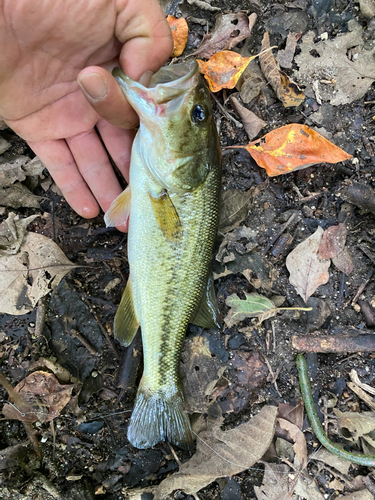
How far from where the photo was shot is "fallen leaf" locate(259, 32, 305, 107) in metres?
3.59

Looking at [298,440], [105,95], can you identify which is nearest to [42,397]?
[298,440]

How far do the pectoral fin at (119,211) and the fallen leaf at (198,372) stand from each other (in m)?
1.39

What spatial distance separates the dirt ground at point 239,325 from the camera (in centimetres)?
338

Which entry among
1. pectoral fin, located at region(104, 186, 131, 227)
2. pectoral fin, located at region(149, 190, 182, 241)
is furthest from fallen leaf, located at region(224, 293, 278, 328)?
pectoral fin, located at region(104, 186, 131, 227)

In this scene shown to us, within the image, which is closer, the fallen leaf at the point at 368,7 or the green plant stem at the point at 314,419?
the green plant stem at the point at 314,419

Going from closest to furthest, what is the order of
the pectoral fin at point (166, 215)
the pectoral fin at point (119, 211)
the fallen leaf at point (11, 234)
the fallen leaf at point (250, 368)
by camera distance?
1. the pectoral fin at point (166, 215)
2. the pectoral fin at point (119, 211)
3. the fallen leaf at point (11, 234)
4. the fallen leaf at point (250, 368)

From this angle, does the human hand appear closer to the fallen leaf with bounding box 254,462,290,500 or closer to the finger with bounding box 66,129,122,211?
the finger with bounding box 66,129,122,211

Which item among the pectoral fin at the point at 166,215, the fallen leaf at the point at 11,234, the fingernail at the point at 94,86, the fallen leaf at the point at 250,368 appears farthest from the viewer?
the fallen leaf at the point at 250,368

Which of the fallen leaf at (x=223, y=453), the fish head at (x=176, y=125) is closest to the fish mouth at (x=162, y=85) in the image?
the fish head at (x=176, y=125)

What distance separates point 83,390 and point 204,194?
88.1 inches

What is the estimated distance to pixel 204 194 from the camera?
297 centimetres

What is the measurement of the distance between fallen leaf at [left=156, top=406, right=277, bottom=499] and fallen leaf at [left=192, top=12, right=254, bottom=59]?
370 centimetres

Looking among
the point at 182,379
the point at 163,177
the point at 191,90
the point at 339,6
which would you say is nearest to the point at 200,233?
the point at 163,177

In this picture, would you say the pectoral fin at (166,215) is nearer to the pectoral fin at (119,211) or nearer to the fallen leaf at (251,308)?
the pectoral fin at (119,211)
